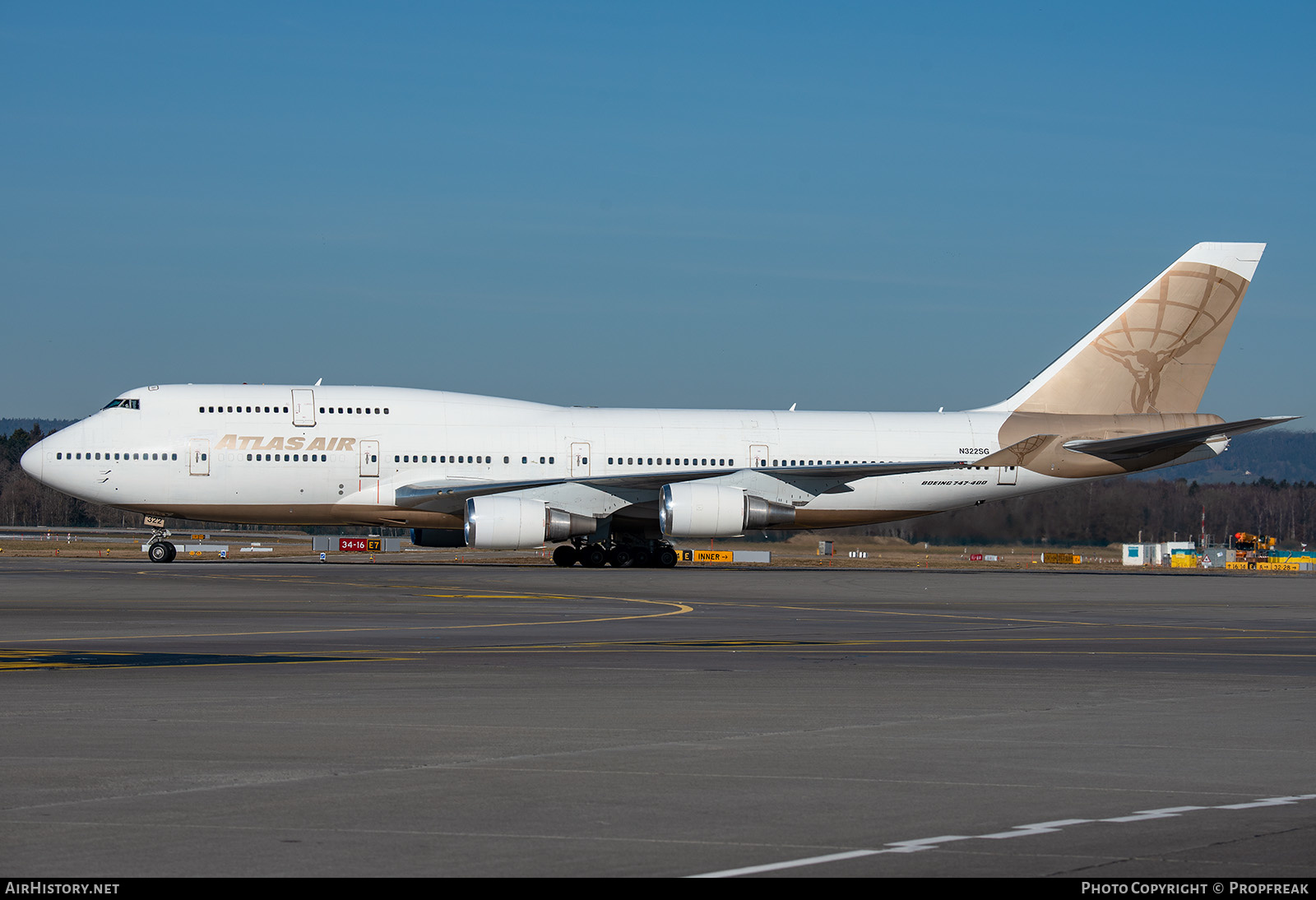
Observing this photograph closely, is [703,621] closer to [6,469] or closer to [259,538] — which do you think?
[259,538]

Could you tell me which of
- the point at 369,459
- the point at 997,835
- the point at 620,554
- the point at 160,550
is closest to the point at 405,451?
the point at 369,459

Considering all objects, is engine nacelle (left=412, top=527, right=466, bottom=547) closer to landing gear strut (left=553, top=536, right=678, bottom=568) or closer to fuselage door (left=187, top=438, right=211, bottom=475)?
landing gear strut (left=553, top=536, right=678, bottom=568)

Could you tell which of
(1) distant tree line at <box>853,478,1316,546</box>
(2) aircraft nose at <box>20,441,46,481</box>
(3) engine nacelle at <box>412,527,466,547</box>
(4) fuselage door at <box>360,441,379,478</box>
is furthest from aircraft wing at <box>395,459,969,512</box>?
(2) aircraft nose at <box>20,441,46,481</box>

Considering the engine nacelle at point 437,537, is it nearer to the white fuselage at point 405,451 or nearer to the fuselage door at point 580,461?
the white fuselage at point 405,451

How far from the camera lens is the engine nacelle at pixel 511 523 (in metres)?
37.6

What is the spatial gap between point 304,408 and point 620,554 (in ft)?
34.6

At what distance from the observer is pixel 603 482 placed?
3975cm

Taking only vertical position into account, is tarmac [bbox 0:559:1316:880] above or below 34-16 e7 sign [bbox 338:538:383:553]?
below

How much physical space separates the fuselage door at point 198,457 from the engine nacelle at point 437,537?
6584 millimetres

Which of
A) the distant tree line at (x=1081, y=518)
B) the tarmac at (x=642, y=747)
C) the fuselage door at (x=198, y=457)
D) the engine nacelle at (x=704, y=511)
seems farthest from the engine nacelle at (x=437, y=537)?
the tarmac at (x=642, y=747)

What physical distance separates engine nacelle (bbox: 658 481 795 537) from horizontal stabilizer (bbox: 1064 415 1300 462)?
1161 cm

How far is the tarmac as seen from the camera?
22.2 feet

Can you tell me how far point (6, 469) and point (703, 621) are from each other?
144 m

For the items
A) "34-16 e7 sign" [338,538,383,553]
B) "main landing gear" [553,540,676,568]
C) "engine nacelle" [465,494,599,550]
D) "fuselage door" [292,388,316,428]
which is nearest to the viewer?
"engine nacelle" [465,494,599,550]
